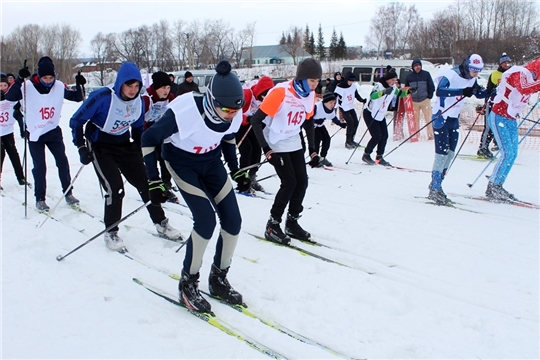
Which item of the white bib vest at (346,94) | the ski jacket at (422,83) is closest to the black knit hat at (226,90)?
the white bib vest at (346,94)

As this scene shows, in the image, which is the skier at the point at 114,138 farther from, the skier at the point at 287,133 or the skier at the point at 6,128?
the skier at the point at 6,128

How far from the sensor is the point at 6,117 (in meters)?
6.71

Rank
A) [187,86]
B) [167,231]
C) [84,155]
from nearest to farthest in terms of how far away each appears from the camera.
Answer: [84,155]
[167,231]
[187,86]

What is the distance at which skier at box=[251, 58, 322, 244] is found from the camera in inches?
171

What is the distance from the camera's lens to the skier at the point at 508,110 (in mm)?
5590

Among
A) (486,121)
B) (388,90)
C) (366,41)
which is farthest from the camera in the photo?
(366,41)

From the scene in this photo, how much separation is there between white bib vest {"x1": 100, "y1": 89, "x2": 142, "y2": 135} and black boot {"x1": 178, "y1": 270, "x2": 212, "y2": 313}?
1.87 meters

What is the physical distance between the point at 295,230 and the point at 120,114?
2.12m

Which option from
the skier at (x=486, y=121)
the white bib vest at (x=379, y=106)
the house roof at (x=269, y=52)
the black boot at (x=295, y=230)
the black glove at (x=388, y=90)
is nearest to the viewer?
the black boot at (x=295, y=230)

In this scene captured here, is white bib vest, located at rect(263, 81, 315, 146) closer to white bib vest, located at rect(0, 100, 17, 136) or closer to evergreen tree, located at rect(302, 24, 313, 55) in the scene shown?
white bib vest, located at rect(0, 100, 17, 136)

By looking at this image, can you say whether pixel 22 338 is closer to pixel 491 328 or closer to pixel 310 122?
pixel 491 328

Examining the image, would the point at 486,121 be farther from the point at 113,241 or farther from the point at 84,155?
the point at 84,155

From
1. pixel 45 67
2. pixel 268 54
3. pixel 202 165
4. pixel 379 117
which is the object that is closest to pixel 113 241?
pixel 202 165

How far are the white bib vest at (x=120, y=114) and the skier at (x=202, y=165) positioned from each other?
4.22ft
